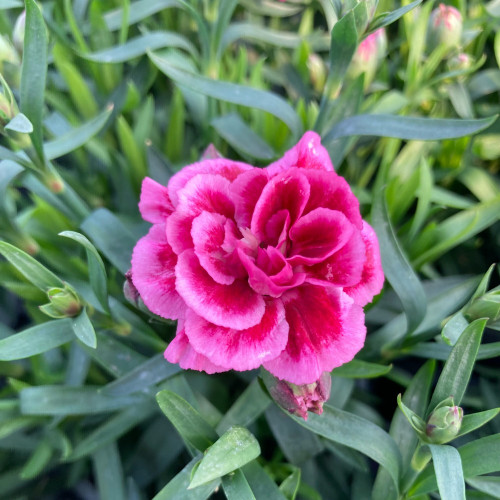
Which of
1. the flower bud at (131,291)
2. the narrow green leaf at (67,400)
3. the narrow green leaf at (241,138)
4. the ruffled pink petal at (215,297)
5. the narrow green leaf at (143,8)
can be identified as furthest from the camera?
the narrow green leaf at (143,8)

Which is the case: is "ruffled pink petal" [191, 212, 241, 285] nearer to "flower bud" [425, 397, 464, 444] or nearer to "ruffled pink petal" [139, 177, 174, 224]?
"ruffled pink petal" [139, 177, 174, 224]

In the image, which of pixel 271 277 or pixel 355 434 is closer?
pixel 271 277

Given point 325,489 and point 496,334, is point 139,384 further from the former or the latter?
point 496,334

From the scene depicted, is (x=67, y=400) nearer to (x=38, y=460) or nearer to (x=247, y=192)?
(x=38, y=460)

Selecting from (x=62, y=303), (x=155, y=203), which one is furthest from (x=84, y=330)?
(x=155, y=203)

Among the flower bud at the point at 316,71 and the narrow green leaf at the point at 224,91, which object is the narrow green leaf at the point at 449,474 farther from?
the flower bud at the point at 316,71

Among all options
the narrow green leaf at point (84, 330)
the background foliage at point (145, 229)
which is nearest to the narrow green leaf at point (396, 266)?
the background foliage at point (145, 229)

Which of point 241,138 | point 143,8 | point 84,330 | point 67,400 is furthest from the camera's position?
point 143,8
